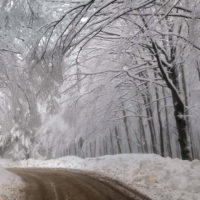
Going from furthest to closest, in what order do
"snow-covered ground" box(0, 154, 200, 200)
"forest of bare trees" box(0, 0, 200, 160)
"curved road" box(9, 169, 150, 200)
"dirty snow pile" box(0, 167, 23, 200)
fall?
1. "dirty snow pile" box(0, 167, 23, 200)
2. "curved road" box(9, 169, 150, 200)
3. "snow-covered ground" box(0, 154, 200, 200)
4. "forest of bare trees" box(0, 0, 200, 160)

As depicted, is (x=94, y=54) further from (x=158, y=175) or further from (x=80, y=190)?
(x=80, y=190)

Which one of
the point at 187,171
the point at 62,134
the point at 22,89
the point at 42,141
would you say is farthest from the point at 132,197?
the point at 42,141

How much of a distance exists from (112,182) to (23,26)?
7.59 meters

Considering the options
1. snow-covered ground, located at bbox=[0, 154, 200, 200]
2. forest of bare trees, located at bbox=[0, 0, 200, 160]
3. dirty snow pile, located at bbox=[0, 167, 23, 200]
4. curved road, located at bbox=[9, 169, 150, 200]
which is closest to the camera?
forest of bare trees, located at bbox=[0, 0, 200, 160]

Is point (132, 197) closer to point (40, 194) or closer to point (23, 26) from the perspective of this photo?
point (40, 194)

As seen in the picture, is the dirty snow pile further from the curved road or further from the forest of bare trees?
the forest of bare trees

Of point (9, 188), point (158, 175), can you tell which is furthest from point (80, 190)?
point (9, 188)

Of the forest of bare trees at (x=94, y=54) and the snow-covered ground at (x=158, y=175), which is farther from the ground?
the forest of bare trees at (x=94, y=54)

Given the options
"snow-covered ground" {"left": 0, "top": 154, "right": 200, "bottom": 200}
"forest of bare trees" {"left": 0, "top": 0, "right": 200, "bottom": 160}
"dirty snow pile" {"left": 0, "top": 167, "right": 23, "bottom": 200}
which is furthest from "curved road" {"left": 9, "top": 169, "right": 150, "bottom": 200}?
"forest of bare trees" {"left": 0, "top": 0, "right": 200, "bottom": 160}

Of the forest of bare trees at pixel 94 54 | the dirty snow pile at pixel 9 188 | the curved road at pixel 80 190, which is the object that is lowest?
the curved road at pixel 80 190

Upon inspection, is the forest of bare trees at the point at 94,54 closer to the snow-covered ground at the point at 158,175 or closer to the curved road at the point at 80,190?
the snow-covered ground at the point at 158,175

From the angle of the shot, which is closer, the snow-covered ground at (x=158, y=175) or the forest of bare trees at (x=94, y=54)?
the forest of bare trees at (x=94, y=54)

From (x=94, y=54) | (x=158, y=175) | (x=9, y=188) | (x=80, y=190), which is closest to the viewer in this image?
(x=80, y=190)

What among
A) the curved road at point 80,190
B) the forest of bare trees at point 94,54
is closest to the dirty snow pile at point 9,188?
the curved road at point 80,190
